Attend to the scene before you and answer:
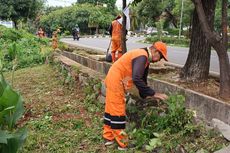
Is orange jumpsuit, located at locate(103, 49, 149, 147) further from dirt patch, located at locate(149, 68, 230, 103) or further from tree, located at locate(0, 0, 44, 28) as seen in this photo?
tree, located at locate(0, 0, 44, 28)

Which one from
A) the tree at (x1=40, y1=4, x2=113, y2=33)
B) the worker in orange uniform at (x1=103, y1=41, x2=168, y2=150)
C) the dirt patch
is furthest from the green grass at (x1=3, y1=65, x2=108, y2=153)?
the tree at (x1=40, y1=4, x2=113, y2=33)

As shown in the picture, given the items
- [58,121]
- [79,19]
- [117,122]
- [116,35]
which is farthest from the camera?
[79,19]

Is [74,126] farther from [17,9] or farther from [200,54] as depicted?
[17,9]

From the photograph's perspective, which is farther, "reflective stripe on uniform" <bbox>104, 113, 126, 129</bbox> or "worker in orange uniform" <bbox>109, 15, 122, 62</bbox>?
"worker in orange uniform" <bbox>109, 15, 122, 62</bbox>

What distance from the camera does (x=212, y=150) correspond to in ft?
12.7

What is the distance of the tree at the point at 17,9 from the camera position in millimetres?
31875

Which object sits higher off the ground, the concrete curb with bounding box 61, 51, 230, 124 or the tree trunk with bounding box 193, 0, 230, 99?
the tree trunk with bounding box 193, 0, 230, 99

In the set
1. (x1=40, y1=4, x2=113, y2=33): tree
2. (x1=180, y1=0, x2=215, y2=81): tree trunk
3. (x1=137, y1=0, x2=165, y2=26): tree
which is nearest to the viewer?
(x1=180, y1=0, x2=215, y2=81): tree trunk

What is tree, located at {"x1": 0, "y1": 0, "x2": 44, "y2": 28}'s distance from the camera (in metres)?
31.9

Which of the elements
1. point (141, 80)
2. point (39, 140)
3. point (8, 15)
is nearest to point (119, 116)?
point (141, 80)

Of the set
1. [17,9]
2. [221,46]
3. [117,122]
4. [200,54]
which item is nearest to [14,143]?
[117,122]

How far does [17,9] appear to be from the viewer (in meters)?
→ 32.7

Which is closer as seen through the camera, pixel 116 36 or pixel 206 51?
pixel 206 51

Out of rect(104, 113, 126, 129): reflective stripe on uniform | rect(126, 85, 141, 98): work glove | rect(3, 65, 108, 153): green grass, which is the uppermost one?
rect(126, 85, 141, 98): work glove
